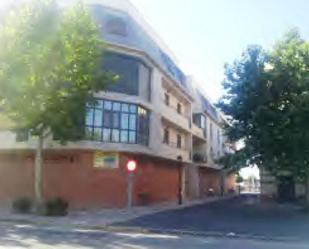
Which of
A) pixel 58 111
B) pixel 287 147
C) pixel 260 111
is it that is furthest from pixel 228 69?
pixel 58 111

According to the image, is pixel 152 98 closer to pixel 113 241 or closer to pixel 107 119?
pixel 107 119

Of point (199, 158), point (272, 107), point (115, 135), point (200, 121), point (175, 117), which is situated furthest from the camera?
point (200, 121)

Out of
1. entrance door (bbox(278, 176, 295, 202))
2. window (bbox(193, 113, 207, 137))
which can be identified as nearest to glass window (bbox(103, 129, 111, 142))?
entrance door (bbox(278, 176, 295, 202))

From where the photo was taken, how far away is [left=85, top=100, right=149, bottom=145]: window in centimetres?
3356

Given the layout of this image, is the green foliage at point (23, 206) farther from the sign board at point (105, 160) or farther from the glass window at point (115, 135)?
the glass window at point (115, 135)

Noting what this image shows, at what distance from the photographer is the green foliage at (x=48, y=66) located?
26062mm

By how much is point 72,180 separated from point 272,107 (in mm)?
12737

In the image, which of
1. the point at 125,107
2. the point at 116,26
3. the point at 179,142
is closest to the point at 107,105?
the point at 125,107

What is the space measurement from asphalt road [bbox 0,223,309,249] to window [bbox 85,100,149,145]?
14.0m

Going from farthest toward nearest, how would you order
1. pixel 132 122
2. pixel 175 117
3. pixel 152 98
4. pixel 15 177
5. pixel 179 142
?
pixel 179 142, pixel 175 117, pixel 152 98, pixel 15 177, pixel 132 122

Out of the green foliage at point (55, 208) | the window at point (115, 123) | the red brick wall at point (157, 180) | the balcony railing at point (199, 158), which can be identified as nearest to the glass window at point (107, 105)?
the window at point (115, 123)

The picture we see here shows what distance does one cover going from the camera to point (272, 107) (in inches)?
1243

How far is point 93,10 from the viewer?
35688mm

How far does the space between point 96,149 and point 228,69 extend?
924 cm
